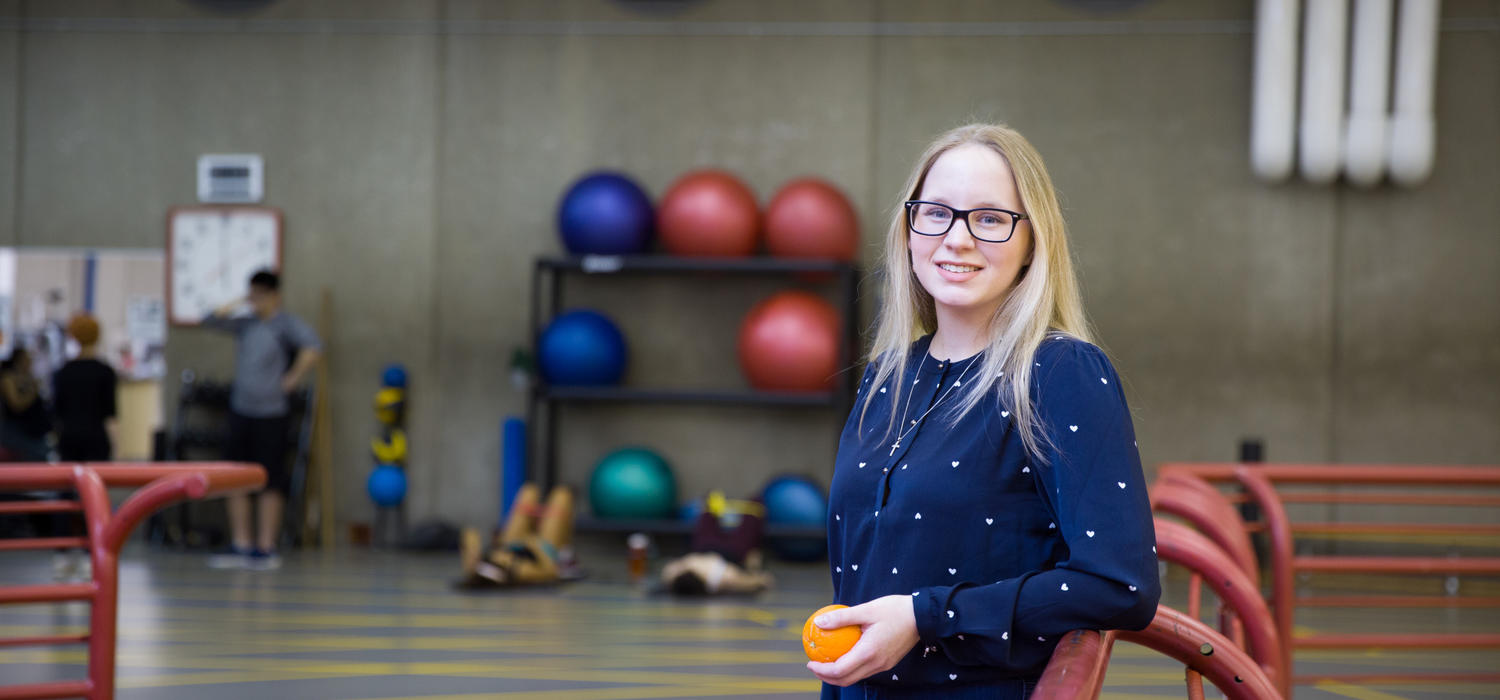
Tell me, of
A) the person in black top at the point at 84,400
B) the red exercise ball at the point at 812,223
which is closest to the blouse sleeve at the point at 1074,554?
the red exercise ball at the point at 812,223

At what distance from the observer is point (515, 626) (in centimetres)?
539

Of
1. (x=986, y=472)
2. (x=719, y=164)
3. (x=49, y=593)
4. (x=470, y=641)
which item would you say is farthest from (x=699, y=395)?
(x=986, y=472)

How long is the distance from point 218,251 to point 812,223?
147 inches

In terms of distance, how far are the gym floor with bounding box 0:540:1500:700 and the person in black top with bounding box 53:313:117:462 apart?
0.67m

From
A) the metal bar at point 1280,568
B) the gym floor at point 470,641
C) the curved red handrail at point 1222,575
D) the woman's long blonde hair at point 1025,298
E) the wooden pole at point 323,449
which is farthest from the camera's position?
the wooden pole at point 323,449

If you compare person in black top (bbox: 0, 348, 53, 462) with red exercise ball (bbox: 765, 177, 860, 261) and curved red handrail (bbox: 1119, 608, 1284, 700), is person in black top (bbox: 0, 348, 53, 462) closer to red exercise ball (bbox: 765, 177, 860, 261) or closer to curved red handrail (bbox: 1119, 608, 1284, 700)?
red exercise ball (bbox: 765, 177, 860, 261)

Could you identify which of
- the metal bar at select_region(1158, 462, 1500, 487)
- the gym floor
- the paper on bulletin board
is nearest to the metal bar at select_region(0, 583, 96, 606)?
the gym floor

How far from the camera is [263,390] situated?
7430 millimetres

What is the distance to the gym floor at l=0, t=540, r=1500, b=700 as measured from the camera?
422 cm

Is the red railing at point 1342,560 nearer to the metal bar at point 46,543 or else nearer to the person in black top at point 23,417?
the metal bar at point 46,543

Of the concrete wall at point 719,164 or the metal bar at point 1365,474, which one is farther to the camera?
the concrete wall at point 719,164

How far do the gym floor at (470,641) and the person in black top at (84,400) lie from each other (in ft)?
2.21

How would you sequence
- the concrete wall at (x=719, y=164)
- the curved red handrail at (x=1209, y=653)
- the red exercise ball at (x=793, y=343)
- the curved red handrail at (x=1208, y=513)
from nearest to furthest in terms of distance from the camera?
1. the curved red handrail at (x=1209, y=653)
2. the curved red handrail at (x=1208, y=513)
3. the red exercise ball at (x=793, y=343)
4. the concrete wall at (x=719, y=164)

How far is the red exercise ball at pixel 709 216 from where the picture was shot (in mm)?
7465
